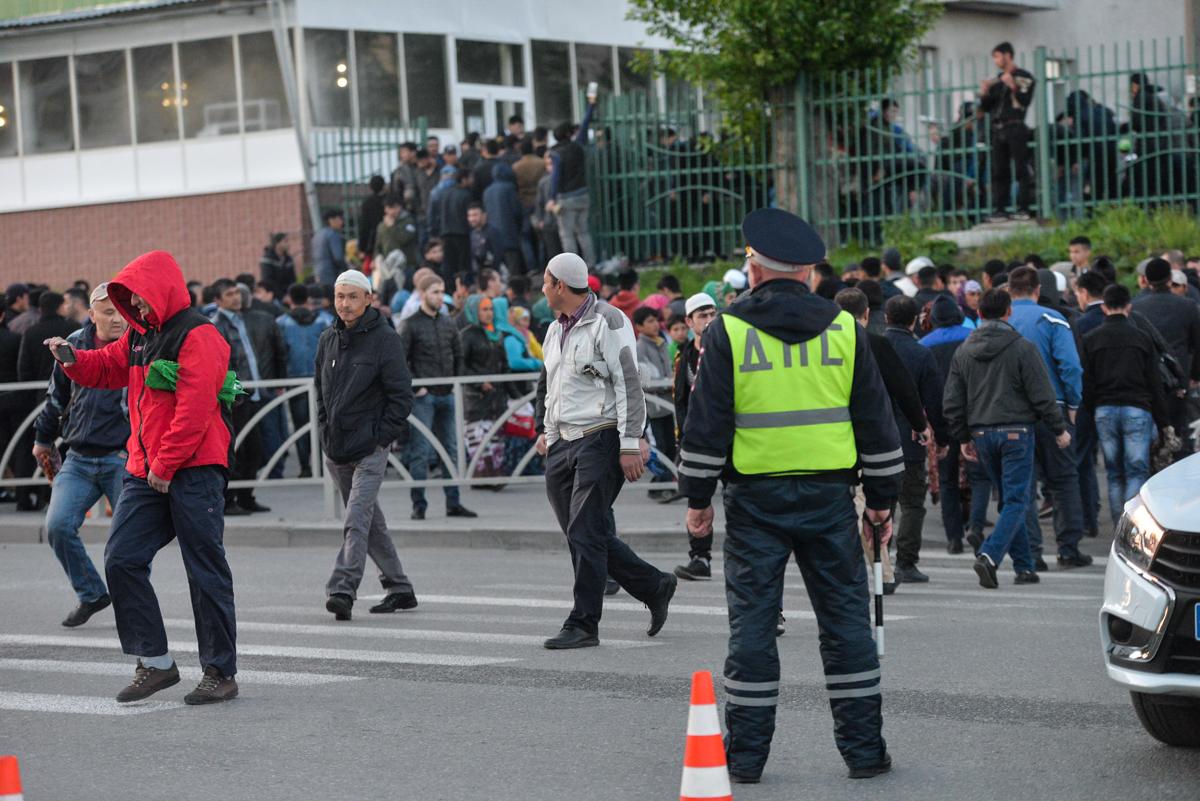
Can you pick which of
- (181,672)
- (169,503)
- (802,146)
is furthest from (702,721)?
(802,146)

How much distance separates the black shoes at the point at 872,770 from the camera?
6.37 meters

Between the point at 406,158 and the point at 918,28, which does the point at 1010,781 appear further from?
the point at 406,158

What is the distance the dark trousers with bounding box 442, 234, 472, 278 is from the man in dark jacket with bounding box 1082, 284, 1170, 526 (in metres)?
11.6

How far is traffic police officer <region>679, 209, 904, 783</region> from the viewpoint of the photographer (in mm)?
6355

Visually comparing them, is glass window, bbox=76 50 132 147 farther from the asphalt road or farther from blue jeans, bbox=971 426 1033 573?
blue jeans, bbox=971 426 1033 573

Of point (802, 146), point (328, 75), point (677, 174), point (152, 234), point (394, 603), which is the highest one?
point (328, 75)

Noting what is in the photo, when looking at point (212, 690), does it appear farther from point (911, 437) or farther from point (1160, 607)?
point (911, 437)

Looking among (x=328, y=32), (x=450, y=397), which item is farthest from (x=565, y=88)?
(x=450, y=397)

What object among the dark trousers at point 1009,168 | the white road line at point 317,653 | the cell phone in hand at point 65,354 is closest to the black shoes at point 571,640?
the white road line at point 317,653

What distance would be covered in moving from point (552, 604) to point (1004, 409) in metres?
2.99

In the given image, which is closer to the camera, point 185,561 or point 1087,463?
point 185,561

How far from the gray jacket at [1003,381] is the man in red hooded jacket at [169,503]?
204 inches

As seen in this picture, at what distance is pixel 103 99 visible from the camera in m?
32.6

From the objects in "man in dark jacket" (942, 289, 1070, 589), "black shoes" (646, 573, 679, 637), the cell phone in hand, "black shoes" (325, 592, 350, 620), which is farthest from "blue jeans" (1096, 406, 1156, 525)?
the cell phone in hand
